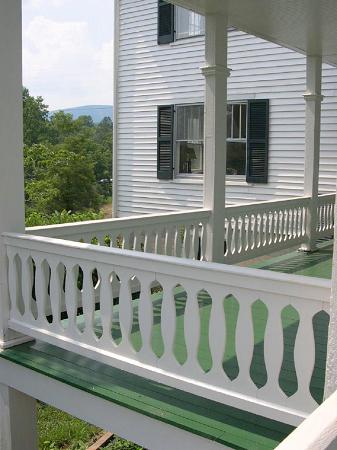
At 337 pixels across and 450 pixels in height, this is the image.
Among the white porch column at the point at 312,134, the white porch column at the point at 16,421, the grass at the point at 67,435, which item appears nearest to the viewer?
the white porch column at the point at 16,421

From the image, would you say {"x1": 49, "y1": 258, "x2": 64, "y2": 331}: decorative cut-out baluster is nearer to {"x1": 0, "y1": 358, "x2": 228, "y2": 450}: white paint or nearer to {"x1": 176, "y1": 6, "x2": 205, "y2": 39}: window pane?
{"x1": 0, "y1": 358, "x2": 228, "y2": 450}: white paint

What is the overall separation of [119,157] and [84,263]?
367 inches

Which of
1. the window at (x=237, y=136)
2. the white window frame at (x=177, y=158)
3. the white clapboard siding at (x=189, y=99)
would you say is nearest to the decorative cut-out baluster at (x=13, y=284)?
the white clapboard siding at (x=189, y=99)

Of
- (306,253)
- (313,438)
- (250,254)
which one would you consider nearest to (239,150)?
→ (306,253)

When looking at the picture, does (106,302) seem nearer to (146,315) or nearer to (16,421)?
(146,315)

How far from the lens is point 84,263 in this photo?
3.52m

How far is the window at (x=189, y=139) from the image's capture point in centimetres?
1096

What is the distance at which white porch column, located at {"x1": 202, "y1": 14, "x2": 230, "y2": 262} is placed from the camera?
18.4 feet

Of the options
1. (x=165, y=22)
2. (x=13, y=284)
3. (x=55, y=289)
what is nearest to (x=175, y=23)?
(x=165, y=22)

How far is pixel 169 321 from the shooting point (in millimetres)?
3115

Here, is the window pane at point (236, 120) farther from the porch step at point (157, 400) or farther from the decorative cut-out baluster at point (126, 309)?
the decorative cut-out baluster at point (126, 309)

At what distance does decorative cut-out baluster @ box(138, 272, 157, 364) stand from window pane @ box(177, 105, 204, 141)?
7.96 m

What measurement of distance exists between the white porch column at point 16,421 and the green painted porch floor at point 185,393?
0.43m

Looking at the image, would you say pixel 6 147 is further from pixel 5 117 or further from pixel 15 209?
pixel 15 209
